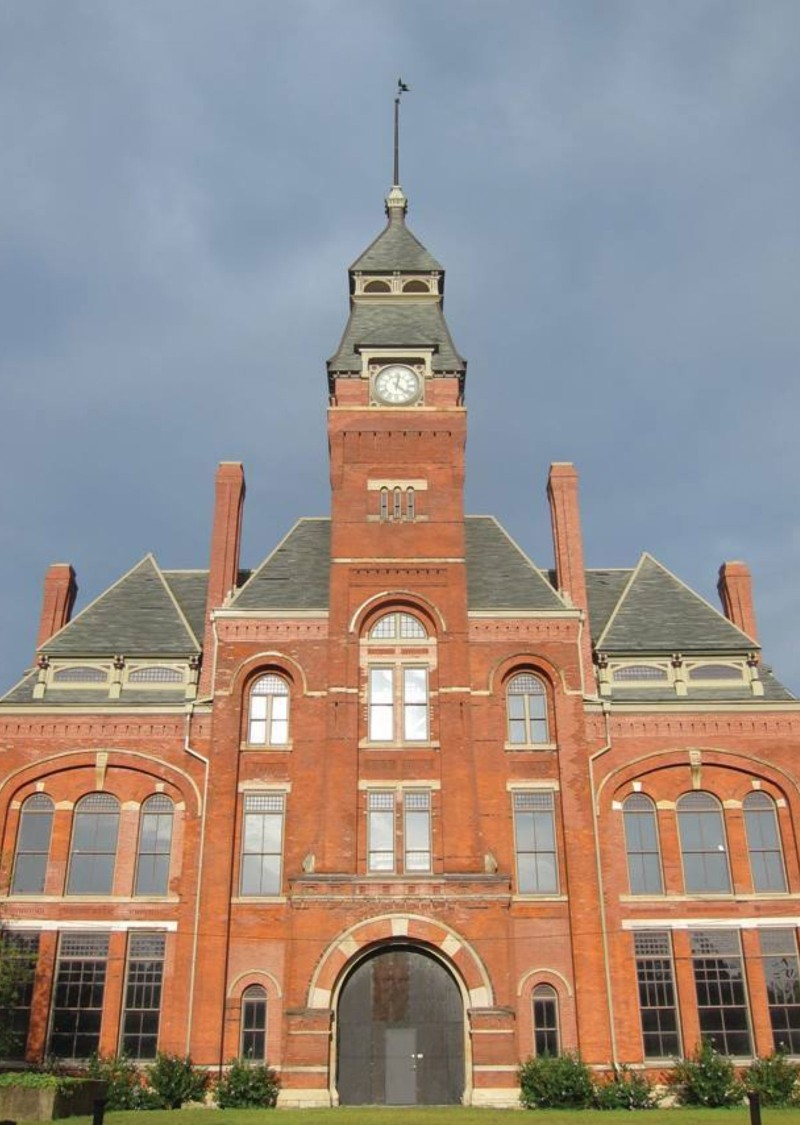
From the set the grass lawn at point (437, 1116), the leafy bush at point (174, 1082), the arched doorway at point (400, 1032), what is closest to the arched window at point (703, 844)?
→ the grass lawn at point (437, 1116)

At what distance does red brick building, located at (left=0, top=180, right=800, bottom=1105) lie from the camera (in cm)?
3219

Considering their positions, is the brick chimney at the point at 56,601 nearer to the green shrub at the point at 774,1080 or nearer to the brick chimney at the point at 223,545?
the brick chimney at the point at 223,545

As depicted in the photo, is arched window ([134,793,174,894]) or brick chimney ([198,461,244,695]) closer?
arched window ([134,793,174,894])

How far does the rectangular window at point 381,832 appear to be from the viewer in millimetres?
33719

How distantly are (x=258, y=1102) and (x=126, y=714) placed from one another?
12020 millimetres

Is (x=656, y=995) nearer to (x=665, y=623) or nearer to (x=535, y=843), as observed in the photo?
(x=535, y=843)

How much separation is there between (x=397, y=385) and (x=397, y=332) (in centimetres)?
235

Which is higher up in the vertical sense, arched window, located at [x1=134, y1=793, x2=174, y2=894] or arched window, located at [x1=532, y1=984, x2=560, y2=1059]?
arched window, located at [x1=134, y1=793, x2=174, y2=894]

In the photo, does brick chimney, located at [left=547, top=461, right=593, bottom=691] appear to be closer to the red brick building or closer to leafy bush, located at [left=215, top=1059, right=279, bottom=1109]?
the red brick building

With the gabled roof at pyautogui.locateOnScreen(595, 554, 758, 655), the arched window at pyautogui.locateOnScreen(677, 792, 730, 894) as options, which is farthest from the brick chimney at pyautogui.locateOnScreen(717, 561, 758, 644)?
the arched window at pyautogui.locateOnScreen(677, 792, 730, 894)

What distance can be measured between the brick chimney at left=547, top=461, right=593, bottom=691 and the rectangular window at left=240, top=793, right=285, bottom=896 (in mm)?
10867

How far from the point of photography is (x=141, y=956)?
33.5 metres

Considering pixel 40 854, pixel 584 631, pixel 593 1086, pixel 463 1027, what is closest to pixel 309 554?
pixel 584 631

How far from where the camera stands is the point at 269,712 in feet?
119
